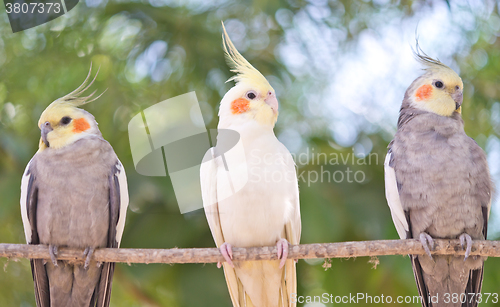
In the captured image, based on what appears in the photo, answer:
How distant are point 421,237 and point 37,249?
141 inches

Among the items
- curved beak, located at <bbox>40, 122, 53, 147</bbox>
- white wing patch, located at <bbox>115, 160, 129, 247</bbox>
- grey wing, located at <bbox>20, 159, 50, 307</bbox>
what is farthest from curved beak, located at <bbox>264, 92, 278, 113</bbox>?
grey wing, located at <bbox>20, 159, 50, 307</bbox>

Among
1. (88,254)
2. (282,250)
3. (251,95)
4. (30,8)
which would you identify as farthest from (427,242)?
(30,8)

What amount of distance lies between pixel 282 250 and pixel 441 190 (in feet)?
5.50

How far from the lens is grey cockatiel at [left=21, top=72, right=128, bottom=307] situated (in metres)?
4.46

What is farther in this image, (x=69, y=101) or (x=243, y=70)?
(x=243, y=70)

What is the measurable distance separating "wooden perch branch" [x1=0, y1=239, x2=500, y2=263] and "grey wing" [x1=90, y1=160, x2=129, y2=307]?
301 millimetres

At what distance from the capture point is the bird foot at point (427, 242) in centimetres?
426

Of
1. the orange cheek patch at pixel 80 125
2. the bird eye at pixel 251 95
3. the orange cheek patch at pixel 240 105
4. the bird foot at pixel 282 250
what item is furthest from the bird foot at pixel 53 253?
the bird eye at pixel 251 95

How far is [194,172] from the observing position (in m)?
5.47

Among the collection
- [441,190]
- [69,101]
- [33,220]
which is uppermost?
[69,101]

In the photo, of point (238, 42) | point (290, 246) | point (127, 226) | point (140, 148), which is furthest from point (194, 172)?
point (238, 42)

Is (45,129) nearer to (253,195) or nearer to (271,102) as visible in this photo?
(253,195)

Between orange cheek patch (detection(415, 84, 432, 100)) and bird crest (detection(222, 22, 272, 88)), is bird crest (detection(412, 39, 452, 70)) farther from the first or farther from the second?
bird crest (detection(222, 22, 272, 88))

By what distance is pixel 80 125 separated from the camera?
4648mm
